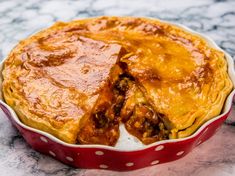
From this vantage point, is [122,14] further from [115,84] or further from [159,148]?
[159,148]

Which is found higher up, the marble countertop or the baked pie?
the baked pie

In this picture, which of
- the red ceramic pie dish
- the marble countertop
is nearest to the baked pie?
the red ceramic pie dish

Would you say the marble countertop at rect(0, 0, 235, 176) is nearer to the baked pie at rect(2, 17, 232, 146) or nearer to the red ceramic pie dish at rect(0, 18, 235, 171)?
the red ceramic pie dish at rect(0, 18, 235, 171)

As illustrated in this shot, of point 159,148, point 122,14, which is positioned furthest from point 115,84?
point 122,14

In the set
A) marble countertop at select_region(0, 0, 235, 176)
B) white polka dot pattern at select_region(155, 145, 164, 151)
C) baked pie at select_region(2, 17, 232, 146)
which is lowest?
marble countertop at select_region(0, 0, 235, 176)

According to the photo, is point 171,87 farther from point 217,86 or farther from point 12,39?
point 12,39

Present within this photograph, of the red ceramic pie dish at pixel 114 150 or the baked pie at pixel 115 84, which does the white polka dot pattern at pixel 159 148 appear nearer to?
the red ceramic pie dish at pixel 114 150

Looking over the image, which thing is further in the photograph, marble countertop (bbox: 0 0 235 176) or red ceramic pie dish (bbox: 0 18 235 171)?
marble countertop (bbox: 0 0 235 176)
